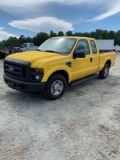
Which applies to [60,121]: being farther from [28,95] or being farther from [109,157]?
[28,95]

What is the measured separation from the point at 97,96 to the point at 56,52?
2009 millimetres

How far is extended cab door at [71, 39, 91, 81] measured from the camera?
5.87 m

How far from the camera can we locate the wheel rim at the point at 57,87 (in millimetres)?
5293

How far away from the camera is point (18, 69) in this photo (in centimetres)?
498

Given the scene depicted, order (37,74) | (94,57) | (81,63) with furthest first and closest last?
1. (94,57)
2. (81,63)
3. (37,74)

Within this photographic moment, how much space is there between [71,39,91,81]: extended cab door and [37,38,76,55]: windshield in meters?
0.25

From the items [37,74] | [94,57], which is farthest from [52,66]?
[94,57]

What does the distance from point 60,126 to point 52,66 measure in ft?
6.03

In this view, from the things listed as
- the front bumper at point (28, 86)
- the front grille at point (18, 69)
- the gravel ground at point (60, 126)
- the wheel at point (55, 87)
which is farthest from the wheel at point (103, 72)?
the front grille at point (18, 69)

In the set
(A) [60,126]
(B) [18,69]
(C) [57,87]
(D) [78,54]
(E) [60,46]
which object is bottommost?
(A) [60,126]

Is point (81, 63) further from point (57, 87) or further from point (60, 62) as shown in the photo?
point (57, 87)

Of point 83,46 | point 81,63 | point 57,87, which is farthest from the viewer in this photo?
point 83,46

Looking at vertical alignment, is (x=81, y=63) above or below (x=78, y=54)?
below

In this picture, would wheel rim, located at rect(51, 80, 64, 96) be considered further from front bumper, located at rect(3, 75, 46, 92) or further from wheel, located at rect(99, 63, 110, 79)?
wheel, located at rect(99, 63, 110, 79)
